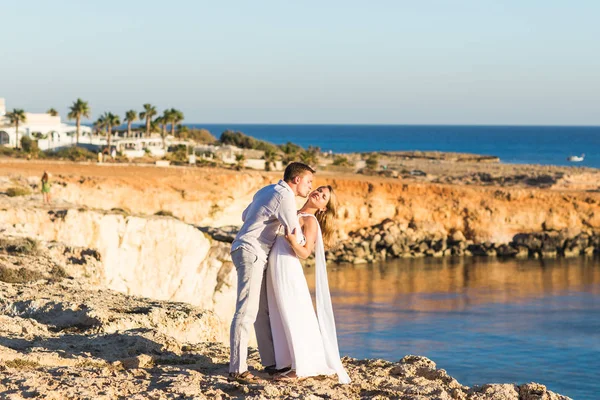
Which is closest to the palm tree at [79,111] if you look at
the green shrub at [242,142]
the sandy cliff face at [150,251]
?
the green shrub at [242,142]

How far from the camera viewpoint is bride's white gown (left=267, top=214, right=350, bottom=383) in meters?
7.78

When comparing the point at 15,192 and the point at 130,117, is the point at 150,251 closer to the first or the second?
the point at 15,192

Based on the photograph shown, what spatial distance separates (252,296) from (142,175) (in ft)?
134

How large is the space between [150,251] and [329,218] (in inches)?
510

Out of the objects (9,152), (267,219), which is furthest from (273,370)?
(9,152)

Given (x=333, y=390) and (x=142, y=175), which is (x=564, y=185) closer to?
(x=142, y=175)

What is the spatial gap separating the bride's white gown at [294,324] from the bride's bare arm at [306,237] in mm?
74

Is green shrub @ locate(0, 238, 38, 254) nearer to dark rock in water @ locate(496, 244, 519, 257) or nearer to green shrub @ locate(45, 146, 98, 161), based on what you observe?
dark rock in water @ locate(496, 244, 519, 257)

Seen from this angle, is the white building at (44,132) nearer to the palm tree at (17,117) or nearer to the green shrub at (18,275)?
the palm tree at (17,117)

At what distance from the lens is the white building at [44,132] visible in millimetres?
68375

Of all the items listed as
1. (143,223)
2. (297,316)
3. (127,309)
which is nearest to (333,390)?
(297,316)

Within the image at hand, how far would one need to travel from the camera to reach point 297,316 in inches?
308

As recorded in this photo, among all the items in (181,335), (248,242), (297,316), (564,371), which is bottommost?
(564,371)

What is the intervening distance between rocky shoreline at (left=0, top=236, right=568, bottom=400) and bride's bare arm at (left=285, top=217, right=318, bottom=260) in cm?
112
